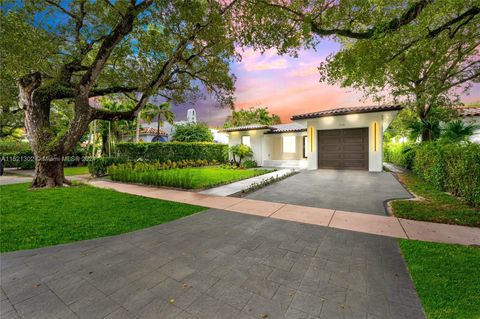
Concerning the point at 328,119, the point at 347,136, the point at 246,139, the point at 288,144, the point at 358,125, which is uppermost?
the point at 328,119

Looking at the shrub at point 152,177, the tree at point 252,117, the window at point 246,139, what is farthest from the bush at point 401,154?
the tree at point 252,117

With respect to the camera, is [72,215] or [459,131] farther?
[459,131]

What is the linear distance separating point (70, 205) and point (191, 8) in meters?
6.50

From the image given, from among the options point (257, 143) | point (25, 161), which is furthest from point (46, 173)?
point (257, 143)

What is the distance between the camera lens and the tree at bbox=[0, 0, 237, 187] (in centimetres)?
639

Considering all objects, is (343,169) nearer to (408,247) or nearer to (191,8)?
(408,247)

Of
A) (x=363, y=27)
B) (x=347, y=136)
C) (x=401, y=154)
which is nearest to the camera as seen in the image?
(x=363, y=27)

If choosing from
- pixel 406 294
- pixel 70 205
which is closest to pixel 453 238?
pixel 406 294

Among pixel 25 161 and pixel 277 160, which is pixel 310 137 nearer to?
pixel 277 160

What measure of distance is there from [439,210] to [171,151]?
15.5 meters

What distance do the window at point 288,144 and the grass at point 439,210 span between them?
1507cm

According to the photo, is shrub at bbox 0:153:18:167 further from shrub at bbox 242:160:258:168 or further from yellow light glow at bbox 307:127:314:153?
yellow light glow at bbox 307:127:314:153

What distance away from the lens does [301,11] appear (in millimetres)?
6301

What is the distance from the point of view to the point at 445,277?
2.37 m
